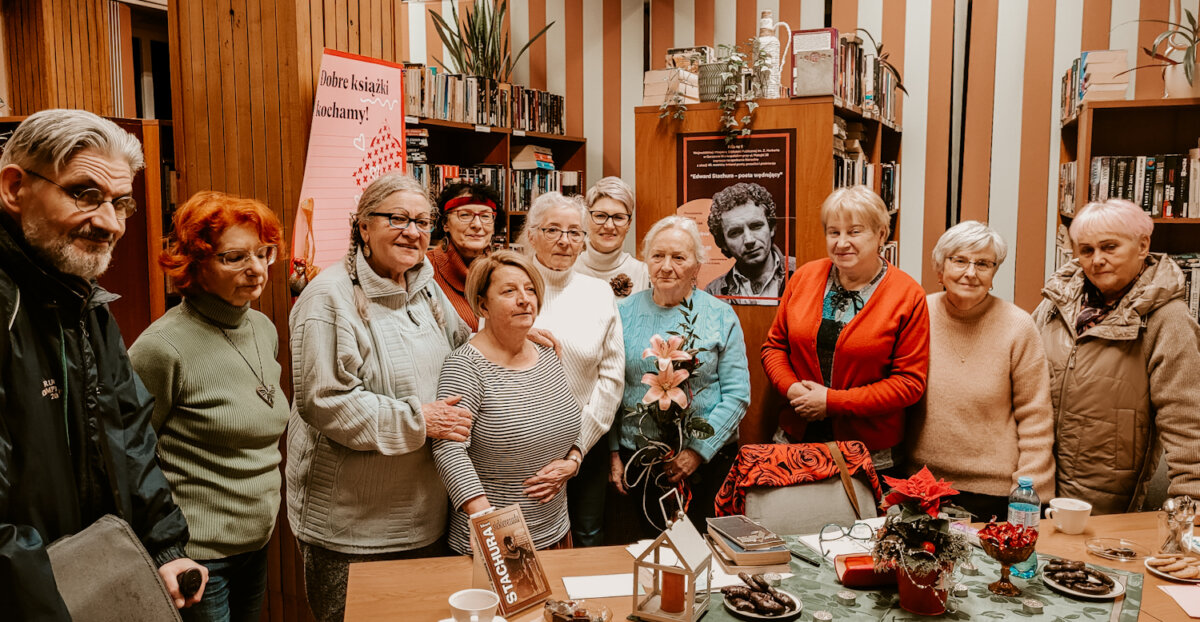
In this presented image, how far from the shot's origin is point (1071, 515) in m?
2.40

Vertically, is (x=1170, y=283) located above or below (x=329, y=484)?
above

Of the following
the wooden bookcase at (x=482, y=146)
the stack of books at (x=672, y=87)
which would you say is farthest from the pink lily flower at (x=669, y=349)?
the wooden bookcase at (x=482, y=146)

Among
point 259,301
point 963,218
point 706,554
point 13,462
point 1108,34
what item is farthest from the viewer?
point 963,218

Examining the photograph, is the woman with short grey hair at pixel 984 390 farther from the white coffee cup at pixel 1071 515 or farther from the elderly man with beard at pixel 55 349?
the elderly man with beard at pixel 55 349

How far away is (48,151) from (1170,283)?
2.99 m

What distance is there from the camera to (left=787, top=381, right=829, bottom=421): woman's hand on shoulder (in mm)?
2883

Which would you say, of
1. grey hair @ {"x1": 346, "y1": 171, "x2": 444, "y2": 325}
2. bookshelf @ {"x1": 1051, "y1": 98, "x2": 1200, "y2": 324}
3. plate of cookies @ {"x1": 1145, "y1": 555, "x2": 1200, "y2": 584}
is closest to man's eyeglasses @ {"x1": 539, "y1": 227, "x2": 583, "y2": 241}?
grey hair @ {"x1": 346, "y1": 171, "x2": 444, "y2": 325}

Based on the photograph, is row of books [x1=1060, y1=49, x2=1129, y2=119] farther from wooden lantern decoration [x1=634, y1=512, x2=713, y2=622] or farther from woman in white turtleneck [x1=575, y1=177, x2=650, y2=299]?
wooden lantern decoration [x1=634, y1=512, x2=713, y2=622]

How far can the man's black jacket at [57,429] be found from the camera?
1.44 metres

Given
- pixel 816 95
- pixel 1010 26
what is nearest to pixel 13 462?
pixel 816 95

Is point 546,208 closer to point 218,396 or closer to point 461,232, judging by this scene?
point 461,232

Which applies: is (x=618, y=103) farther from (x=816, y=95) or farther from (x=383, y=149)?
(x=383, y=149)

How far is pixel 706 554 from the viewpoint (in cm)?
192

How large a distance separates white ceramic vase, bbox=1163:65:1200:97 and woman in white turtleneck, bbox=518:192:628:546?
114 inches
